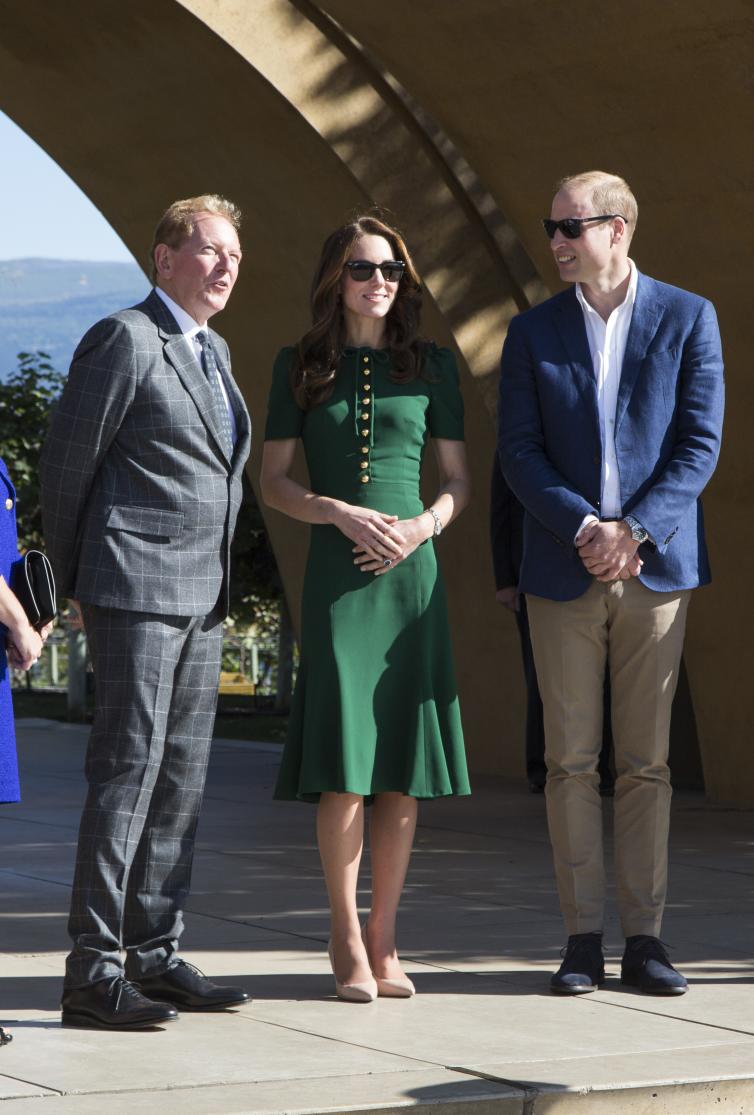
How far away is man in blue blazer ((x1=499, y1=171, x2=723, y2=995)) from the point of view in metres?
5.41

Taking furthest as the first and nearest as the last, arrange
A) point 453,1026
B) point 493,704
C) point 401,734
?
point 493,704 → point 401,734 → point 453,1026

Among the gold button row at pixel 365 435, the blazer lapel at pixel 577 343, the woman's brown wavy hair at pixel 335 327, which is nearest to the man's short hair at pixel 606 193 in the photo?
the blazer lapel at pixel 577 343

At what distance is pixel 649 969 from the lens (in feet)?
17.5

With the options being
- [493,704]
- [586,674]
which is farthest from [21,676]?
[586,674]

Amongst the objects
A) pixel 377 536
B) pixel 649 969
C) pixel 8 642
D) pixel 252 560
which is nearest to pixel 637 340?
pixel 377 536

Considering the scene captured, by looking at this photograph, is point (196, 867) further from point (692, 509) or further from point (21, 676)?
point (21, 676)

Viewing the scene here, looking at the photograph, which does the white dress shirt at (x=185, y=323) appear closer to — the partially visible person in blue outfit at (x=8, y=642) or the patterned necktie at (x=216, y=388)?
the patterned necktie at (x=216, y=388)

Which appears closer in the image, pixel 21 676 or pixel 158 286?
pixel 158 286

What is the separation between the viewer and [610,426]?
5465mm

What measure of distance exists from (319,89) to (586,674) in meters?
5.09

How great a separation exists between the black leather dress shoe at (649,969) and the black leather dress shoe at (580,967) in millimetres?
84

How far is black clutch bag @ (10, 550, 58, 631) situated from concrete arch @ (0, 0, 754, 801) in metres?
4.60

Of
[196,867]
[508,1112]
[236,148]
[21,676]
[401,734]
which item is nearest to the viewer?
[508,1112]

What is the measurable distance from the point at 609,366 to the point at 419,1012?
77.0 inches
